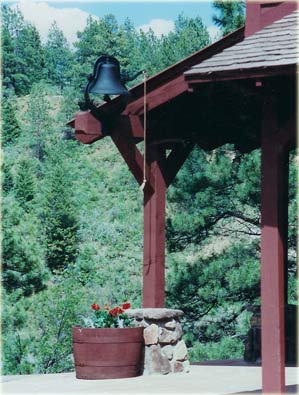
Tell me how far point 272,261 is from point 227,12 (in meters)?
12.2

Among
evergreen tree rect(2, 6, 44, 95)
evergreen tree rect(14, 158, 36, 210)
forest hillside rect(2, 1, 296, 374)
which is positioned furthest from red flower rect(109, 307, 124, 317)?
evergreen tree rect(2, 6, 44, 95)

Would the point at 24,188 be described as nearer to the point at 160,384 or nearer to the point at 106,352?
the point at 106,352

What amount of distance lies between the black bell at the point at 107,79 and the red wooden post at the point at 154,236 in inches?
38.8

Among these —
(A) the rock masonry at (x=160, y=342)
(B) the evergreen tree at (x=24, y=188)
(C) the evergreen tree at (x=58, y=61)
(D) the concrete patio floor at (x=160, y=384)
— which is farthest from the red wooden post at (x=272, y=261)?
(C) the evergreen tree at (x=58, y=61)

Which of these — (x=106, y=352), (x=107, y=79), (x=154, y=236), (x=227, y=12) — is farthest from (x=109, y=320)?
(x=227, y=12)

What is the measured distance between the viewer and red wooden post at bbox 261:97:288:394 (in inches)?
287

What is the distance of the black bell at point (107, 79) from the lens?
9.10 metres

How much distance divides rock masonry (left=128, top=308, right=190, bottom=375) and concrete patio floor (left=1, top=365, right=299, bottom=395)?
135 millimetres

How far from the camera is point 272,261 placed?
24.4ft

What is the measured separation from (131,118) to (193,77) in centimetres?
204

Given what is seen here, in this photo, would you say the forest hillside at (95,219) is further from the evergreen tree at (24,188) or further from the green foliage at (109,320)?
the green foliage at (109,320)

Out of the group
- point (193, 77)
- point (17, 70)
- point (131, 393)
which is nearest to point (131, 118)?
point (193, 77)

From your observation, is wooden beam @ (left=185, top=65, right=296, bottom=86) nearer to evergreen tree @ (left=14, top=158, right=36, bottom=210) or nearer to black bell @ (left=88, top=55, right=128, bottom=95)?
black bell @ (left=88, top=55, right=128, bottom=95)

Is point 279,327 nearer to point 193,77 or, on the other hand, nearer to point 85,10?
point 193,77
